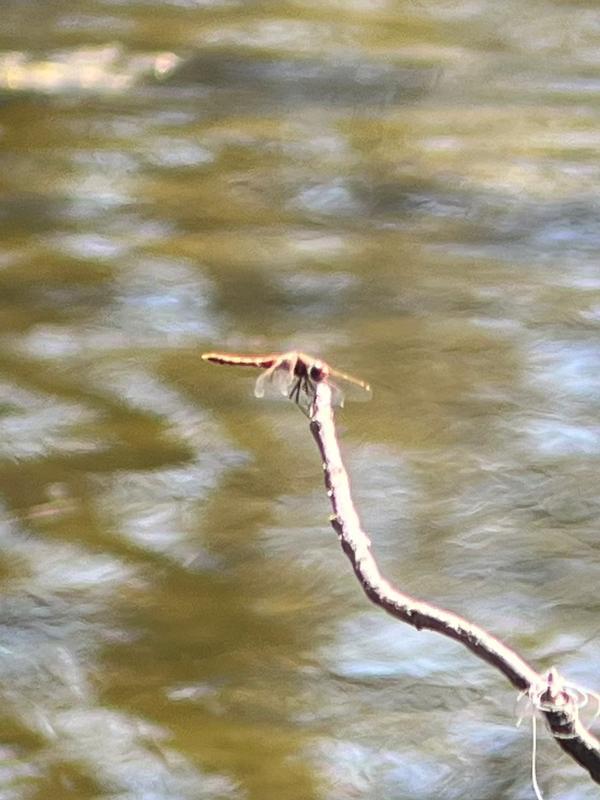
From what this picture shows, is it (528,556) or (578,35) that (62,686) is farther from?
(578,35)

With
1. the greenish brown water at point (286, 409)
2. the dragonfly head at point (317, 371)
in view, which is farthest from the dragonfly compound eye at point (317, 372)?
the greenish brown water at point (286, 409)

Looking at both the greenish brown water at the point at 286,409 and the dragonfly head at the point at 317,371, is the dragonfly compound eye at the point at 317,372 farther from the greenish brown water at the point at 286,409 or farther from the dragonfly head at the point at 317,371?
the greenish brown water at the point at 286,409

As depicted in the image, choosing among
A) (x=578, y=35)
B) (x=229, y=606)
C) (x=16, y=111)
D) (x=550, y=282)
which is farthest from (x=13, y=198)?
(x=578, y=35)

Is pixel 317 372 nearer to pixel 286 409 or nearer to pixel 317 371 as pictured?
pixel 317 371

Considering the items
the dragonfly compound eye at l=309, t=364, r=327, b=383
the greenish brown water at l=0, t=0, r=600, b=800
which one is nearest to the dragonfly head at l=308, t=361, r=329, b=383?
the dragonfly compound eye at l=309, t=364, r=327, b=383

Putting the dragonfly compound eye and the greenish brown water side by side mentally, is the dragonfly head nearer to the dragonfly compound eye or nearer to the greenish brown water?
the dragonfly compound eye
